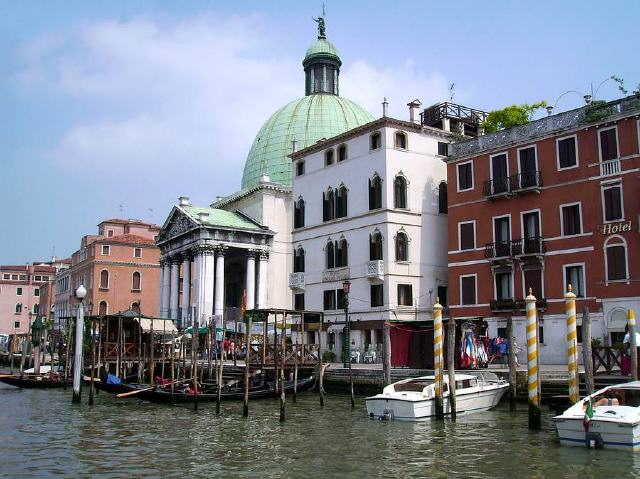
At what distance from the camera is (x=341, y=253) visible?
139 feet

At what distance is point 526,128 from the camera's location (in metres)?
34.0

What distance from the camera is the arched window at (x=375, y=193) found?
40156 mm

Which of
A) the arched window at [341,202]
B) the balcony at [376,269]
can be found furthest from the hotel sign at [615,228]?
the arched window at [341,202]

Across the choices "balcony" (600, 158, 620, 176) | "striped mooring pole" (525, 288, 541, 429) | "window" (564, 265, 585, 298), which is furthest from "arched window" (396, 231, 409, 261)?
"striped mooring pole" (525, 288, 541, 429)

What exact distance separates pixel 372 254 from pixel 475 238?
6334mm

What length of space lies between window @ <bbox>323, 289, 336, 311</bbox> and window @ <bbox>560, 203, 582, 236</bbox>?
1464 cm

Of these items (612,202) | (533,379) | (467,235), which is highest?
(612,202)

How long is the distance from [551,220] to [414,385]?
12886mm

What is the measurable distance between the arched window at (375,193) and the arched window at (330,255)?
4079mm

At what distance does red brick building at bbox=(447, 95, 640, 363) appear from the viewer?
2995cm

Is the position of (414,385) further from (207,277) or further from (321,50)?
(321,50)

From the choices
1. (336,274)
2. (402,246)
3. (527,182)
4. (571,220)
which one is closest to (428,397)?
(571,220)

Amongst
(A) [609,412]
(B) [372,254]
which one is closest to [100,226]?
(B) [372,254]

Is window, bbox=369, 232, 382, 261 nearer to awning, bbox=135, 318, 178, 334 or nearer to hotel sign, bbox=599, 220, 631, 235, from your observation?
awning, bbox=135, 318, 178, 334
